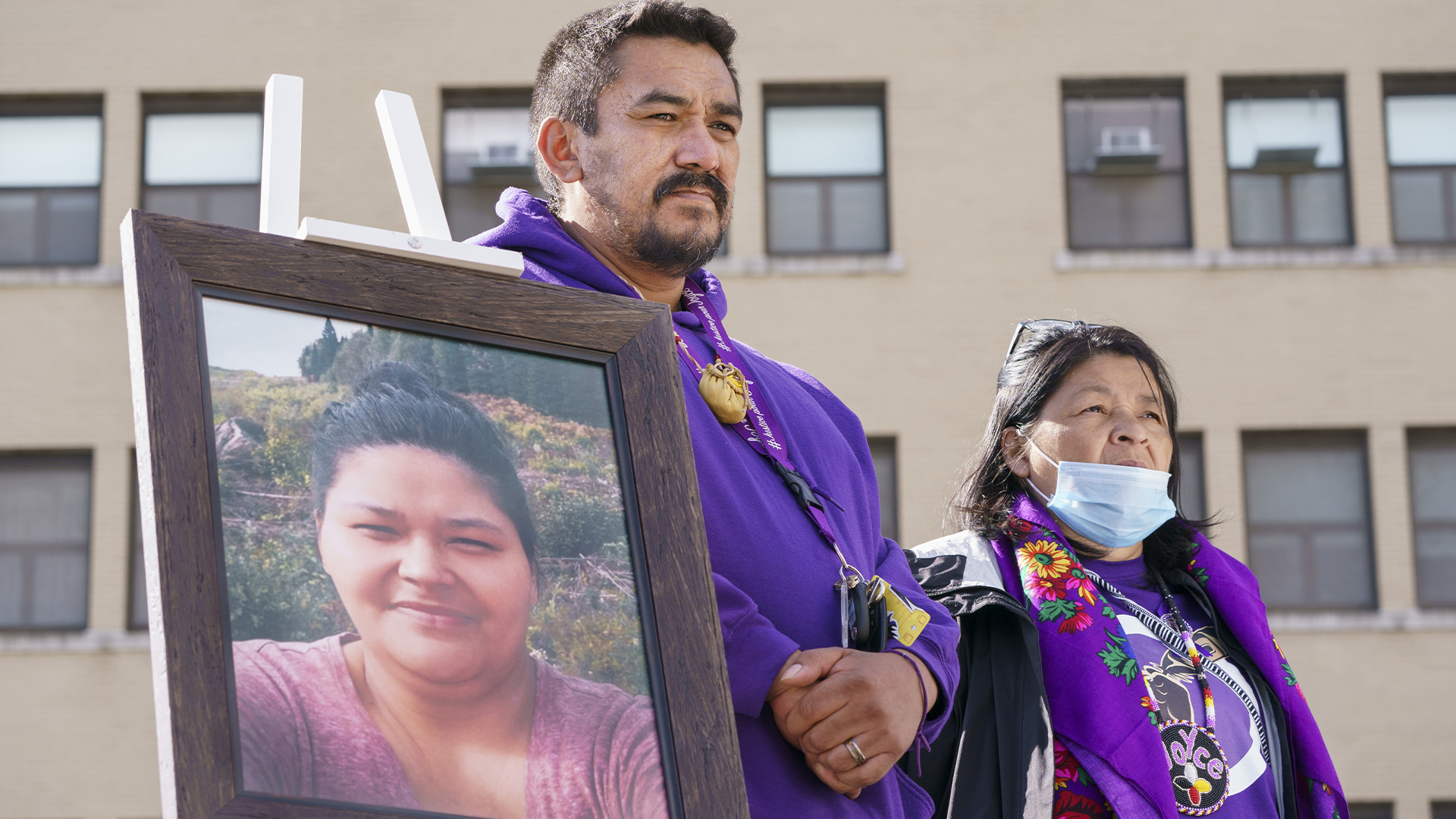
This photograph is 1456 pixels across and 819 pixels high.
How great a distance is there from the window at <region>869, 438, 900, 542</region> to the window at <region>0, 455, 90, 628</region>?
6.27 meters

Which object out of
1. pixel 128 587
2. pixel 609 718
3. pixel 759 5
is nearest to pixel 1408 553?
pixel 759 5

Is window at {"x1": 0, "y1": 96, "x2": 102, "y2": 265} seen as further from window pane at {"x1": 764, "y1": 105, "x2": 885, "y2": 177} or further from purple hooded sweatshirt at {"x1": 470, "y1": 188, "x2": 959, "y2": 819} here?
purple hooded sweatshirt at {"x1": 470, "y1": 188, "x2": 959, "y2": 819}

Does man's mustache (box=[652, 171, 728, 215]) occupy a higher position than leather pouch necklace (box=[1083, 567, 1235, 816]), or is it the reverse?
man's mustache (box=[652, 171, 728, 215])

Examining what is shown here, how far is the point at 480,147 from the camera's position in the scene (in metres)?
13.2

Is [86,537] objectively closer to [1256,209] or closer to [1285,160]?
[1256,209]

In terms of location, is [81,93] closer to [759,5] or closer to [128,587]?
[128,587]

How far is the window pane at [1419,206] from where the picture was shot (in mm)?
13320

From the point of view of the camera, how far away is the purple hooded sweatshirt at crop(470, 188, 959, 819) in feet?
6.82

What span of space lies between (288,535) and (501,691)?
264mm

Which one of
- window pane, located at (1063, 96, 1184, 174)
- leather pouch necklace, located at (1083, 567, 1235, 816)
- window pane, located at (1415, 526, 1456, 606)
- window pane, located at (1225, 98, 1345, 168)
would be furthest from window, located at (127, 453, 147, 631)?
leather pouch necklace, located at (1083, 567, 1235, 816)

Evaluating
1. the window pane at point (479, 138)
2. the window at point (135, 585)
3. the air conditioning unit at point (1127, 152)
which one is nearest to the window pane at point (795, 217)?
the window pane at point (479, 138)

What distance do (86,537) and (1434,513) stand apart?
10.7 metres

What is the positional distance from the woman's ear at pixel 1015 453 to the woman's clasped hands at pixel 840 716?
165cm

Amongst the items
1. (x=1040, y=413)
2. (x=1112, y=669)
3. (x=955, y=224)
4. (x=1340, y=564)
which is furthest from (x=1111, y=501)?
(x=1340, y=564)
